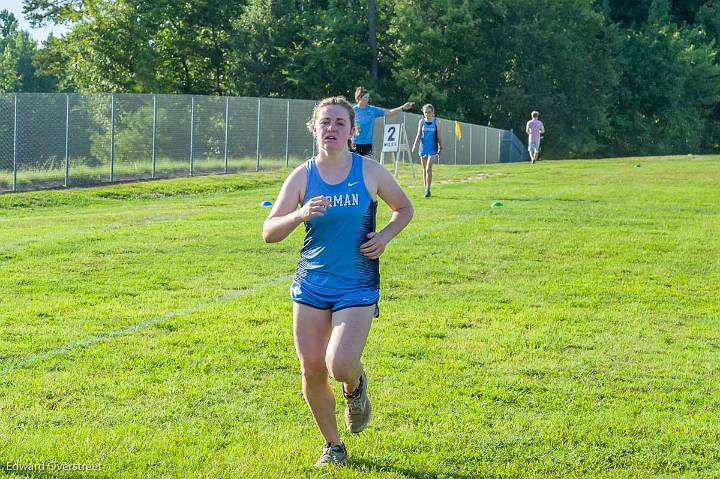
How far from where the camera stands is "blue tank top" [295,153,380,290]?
506 centimetres

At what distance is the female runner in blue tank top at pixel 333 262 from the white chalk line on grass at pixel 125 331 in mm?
2691

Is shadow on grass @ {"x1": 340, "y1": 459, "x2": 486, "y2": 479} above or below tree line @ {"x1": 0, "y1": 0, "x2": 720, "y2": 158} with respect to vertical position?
below

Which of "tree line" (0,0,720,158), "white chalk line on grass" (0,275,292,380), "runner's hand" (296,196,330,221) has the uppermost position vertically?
"tree line" (0,0,720,158)

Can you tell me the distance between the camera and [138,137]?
27484mm

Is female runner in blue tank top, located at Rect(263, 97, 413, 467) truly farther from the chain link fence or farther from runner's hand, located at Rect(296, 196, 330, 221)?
the chain link fence

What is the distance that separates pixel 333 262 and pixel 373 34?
51.4 metres

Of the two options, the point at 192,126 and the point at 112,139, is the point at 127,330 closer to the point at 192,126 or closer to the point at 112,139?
the point at 112,139

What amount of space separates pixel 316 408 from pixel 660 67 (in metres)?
64.5

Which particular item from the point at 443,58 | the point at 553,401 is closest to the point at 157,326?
the point at 553,401

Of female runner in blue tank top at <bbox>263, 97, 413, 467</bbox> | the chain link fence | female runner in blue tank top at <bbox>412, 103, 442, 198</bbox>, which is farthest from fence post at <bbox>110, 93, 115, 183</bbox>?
female runner in blue tank top at <bbox>263, 97, 413, 467</bbox>

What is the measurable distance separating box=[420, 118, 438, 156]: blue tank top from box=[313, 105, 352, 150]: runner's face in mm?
15761

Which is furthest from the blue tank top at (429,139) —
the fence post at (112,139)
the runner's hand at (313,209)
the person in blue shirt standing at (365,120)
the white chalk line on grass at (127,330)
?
the runner's hand at (313,209)

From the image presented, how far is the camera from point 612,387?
6863 mm

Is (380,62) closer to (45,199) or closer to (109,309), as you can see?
(45,199)
